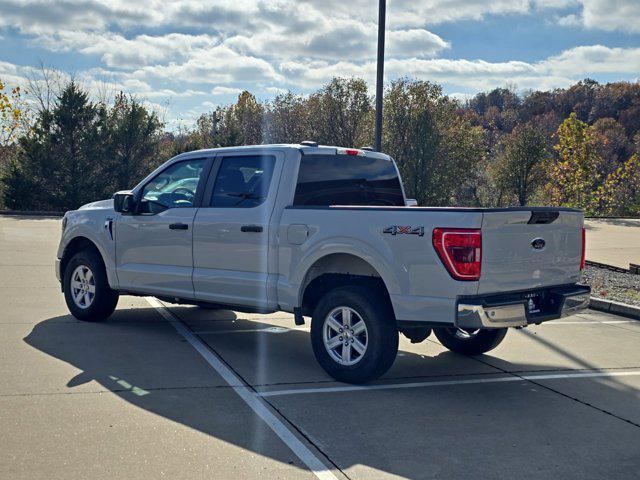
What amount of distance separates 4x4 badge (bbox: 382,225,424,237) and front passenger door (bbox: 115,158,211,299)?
2.43 meters

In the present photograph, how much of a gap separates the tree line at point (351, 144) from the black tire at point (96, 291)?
75.7 feet

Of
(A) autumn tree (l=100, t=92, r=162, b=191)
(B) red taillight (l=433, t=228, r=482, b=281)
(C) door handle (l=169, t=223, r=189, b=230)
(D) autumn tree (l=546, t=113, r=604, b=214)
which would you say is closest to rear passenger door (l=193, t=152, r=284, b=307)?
(C) door handle (l=169, t=223, r=189, b=230)

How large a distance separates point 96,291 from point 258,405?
11.9ft

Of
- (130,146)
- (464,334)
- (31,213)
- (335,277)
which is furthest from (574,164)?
(335,277)

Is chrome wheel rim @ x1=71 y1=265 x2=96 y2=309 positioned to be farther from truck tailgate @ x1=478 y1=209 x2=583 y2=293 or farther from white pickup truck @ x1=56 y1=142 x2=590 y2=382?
truck tailgate @ x1=478 y1=209 x2=583 y2=293

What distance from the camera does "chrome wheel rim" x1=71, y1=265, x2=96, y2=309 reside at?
8531 mm

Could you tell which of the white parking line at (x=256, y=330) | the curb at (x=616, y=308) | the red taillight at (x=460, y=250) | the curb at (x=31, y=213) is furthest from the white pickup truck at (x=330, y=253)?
the curb at (x=31, y=213)

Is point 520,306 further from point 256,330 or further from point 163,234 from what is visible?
point 163,234

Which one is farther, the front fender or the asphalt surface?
the front fender

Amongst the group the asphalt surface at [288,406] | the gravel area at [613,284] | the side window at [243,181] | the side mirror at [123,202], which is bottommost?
the gravel area at [613,284]

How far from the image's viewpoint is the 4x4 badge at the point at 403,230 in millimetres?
5727

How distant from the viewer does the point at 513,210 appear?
5.77 m

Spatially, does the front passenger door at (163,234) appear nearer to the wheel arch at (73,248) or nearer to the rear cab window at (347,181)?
the wheel arch at (73,248)

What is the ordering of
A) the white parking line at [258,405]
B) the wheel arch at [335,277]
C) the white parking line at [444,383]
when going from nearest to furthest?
the white parking line at [258,405], the white parking line at [444,383], the wheel arch at [335,277]
